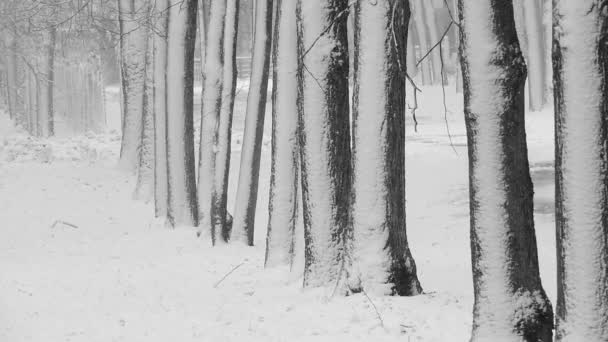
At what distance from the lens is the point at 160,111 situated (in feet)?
52.2

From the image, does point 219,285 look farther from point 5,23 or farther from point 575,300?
point 5,23

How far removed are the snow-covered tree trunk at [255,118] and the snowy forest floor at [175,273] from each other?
27.8 inches

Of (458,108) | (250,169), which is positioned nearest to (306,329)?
(250,169)

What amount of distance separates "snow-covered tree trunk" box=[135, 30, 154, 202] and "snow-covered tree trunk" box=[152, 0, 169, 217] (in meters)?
2.45

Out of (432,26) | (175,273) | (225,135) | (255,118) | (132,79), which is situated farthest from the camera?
(432,26)

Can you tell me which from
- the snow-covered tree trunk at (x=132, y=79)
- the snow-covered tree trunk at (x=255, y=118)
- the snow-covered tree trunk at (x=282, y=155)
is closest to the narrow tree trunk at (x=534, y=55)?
the snow-covered tree trunk at (x=132, y=79)

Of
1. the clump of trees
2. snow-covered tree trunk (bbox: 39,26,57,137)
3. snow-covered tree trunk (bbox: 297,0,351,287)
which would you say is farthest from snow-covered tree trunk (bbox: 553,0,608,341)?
snow-covered tree trunk (bbox: 39,26,57,137)

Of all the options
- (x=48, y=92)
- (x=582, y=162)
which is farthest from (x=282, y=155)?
(x=48, y=92)

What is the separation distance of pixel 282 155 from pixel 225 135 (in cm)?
311

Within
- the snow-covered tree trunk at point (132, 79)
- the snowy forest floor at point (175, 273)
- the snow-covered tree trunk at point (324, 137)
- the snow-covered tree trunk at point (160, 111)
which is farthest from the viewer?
the snow-covered tree trunk at point (132, 79)

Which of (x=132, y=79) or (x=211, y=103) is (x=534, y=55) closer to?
(x=132, y=79)

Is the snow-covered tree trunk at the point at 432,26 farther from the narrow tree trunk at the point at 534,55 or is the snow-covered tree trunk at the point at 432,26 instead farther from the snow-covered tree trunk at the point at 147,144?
the snow-covered tree trunk at the point at 147,144

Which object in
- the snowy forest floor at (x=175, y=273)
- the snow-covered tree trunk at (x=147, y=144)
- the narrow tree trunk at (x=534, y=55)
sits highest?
the narrow tree trunk at (x=534, y=55)

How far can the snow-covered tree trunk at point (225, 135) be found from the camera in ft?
43.3
